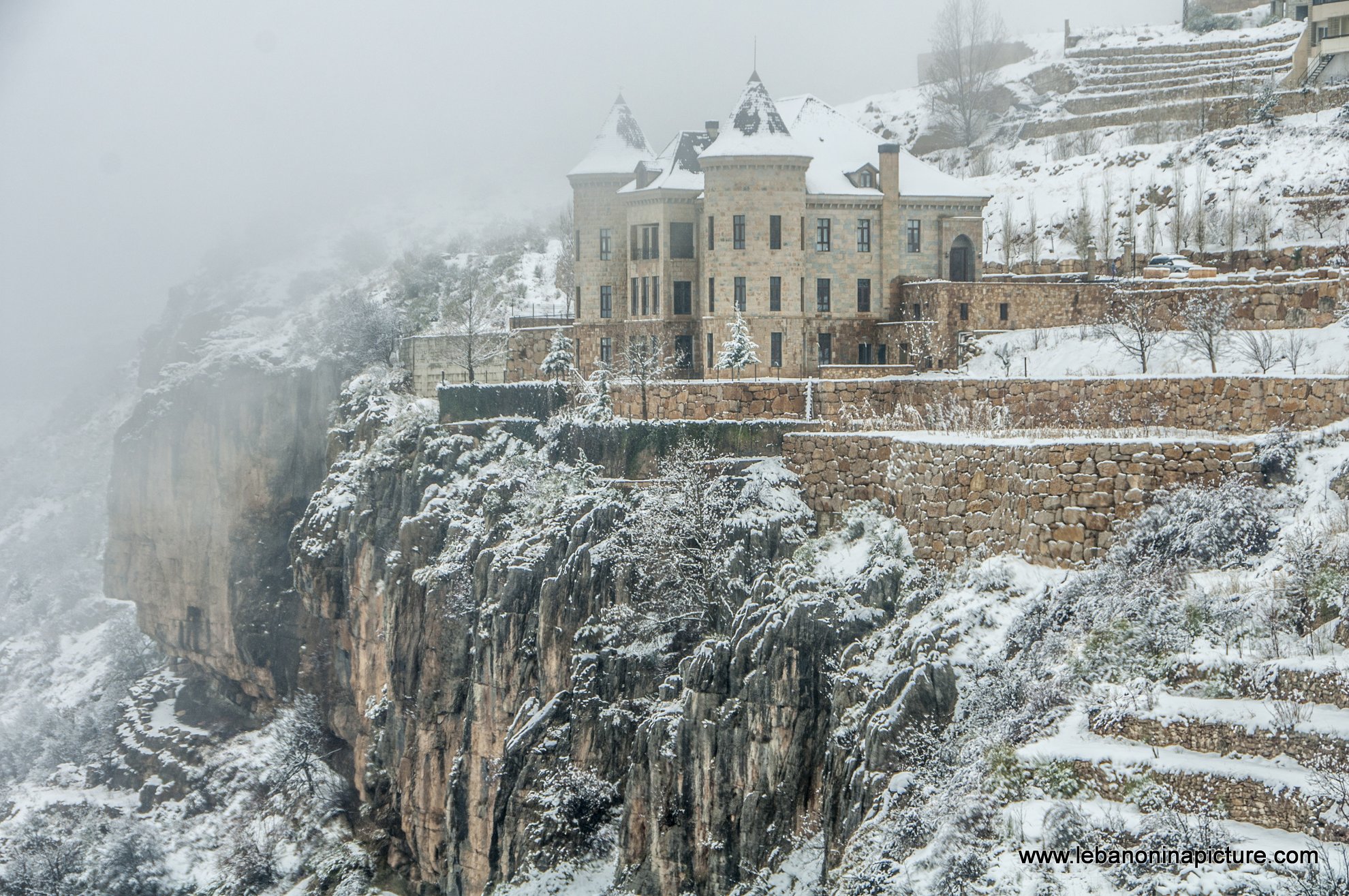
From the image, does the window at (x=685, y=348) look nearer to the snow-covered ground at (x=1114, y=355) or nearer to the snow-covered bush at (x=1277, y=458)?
the snow-covered ground at (x=1114, y=355)

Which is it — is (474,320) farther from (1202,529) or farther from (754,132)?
(1202,529)

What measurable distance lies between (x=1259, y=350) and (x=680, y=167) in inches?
876

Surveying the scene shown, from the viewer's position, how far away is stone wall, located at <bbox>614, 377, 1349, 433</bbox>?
95.9 feet

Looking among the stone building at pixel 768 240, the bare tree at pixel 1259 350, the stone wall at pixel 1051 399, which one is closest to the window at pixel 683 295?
the stone building at pixel 768 240

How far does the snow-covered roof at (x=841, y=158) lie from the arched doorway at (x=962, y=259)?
167 centimetres

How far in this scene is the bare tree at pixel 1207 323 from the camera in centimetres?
4188

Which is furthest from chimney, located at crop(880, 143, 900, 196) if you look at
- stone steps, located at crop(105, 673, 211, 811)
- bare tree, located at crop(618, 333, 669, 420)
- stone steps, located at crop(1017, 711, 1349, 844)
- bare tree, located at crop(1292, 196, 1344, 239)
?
stone steps, located at crop(105, 673, 211, 811)

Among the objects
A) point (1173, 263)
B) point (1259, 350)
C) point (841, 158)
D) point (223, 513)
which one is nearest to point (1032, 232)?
point (1173, 263)

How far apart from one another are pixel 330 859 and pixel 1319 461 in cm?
3942

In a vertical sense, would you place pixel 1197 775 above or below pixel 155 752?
above

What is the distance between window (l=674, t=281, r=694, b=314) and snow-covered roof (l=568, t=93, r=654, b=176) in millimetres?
5750

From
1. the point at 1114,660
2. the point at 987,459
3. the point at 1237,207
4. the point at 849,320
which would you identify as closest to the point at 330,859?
the point at 849,320

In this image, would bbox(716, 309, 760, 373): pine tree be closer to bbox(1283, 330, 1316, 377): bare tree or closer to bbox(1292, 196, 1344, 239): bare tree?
bbox(1283, 330, 1316, 377): bare tree

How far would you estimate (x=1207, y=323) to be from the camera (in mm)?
42344
